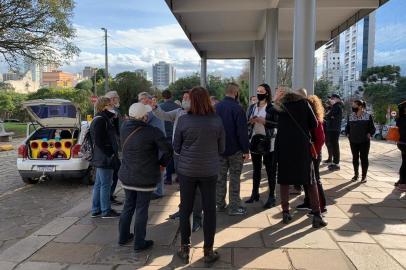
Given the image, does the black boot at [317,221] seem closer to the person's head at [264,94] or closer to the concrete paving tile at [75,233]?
the person's head at [264,94]

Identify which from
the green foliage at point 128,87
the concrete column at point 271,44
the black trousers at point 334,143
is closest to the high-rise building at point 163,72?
the green foliage at point 128,87

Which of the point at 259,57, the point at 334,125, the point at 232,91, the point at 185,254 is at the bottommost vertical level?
the point at 185,254

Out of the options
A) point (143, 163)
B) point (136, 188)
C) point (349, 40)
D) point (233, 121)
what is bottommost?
point (136, 188)

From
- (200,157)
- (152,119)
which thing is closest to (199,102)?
(200,157)

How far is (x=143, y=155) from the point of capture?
457 centimetres

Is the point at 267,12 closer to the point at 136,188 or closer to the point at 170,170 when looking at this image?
the point at 170,170

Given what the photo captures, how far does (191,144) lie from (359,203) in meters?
3.91

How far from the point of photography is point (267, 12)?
598 inches

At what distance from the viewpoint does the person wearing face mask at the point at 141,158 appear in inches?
180

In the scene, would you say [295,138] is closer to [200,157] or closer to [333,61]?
[200,157]

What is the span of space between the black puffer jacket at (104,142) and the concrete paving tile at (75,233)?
871 mm

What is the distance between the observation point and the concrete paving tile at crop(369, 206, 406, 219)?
243 inches

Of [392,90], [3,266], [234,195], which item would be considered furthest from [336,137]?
[392,90]

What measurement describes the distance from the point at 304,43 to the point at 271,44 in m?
6.77
